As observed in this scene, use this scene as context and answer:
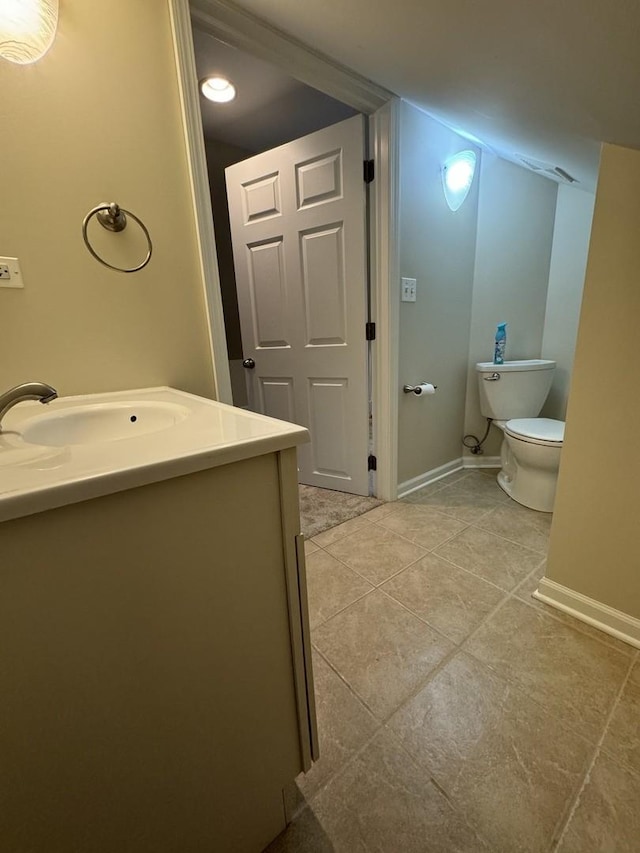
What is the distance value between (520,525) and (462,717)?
1097mm

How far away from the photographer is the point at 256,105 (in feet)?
6.81

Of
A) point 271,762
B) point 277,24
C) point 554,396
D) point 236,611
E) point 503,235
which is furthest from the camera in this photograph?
point 554,396

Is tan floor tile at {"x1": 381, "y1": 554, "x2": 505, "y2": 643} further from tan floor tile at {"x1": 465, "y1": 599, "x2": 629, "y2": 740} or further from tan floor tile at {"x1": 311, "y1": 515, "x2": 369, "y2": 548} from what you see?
tan floor tile at {"x1": 311, "y1": 515, "x2": 369, "y2": 548}

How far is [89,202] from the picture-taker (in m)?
0.97

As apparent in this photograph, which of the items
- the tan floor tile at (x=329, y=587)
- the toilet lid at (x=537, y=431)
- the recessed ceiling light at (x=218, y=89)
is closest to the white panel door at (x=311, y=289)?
the recessed ceiling light at (x=218, y=89)

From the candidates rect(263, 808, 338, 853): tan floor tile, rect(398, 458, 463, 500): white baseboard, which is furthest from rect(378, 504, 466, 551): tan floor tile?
rect(263, 808, 338, 853): tan floor tile

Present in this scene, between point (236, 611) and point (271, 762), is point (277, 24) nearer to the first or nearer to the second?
point (236, 611)

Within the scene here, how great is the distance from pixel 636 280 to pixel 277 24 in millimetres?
1397

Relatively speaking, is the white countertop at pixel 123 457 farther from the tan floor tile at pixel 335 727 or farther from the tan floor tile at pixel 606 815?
the tan floor tile at pixel 606 815

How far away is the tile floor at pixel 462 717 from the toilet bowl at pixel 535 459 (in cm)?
47

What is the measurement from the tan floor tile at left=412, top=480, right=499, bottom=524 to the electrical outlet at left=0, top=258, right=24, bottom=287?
1.92 m

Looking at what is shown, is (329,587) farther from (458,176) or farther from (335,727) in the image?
(458,176)

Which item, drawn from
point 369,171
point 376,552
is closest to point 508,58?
point 369,171

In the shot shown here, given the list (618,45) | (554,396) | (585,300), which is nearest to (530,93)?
(618,45)
